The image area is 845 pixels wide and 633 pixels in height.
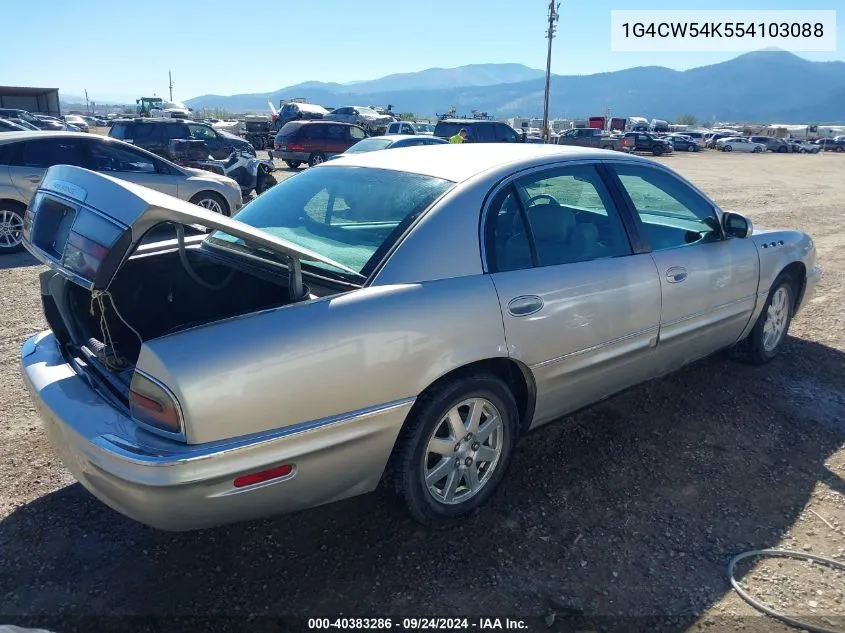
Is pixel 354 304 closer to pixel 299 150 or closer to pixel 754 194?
pixel 754 194

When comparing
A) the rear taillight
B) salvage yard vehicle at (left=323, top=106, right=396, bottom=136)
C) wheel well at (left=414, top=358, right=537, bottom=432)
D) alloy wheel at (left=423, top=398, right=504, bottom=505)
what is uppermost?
salvage yard vehicle at (left=323, top=106, right=396, bottom=136)

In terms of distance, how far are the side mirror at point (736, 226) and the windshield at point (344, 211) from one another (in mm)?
2088

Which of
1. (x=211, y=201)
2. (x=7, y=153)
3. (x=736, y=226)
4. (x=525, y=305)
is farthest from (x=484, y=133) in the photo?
(x=525, y=305)

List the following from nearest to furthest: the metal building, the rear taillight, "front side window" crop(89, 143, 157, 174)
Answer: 1. the rear taillight
2. "front side window" crop(89, 143, 157, 174)
3. the metal building

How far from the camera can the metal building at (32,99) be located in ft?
139

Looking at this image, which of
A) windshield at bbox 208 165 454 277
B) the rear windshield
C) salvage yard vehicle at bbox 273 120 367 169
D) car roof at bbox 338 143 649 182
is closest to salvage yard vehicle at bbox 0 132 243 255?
windshield at bbox 208 165 454 277

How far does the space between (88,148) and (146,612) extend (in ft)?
25.1

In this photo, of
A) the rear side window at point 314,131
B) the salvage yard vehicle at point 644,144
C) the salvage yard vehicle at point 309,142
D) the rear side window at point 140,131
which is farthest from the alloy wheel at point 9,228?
the salvage yard vehicle at point 644,144

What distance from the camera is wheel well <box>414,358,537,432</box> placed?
2.74 m

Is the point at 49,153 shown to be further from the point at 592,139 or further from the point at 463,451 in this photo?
the point at 592,139

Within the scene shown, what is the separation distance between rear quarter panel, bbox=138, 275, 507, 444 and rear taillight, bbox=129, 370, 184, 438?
0.14ft

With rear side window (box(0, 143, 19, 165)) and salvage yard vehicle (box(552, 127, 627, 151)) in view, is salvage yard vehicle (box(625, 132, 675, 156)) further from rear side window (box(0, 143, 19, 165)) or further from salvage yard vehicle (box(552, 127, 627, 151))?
rear side window (box(0, 143, 19, 165))

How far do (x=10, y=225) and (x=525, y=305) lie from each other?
788 centimetres

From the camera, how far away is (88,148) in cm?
837
